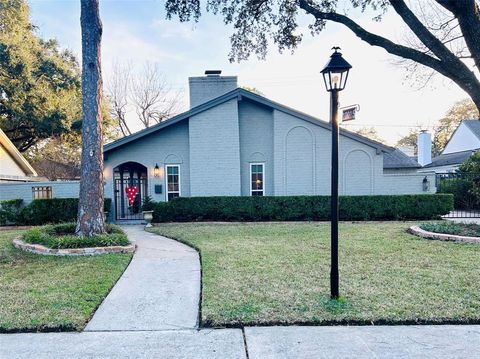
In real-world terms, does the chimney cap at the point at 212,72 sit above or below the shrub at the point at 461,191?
above

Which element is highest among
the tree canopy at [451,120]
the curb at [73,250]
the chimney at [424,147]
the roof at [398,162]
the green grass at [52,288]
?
the tree canopy at [451,120]

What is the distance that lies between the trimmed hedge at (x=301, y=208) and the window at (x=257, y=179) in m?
1.68

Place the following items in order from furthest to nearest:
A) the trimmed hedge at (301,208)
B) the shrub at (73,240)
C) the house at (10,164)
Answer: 1. the house at (10,164)
2. the trimmed hedge at (301,208)
3. the shrub at (73,240)

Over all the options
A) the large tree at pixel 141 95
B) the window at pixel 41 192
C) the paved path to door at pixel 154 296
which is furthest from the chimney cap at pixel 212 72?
the large tree at pixel 141 95

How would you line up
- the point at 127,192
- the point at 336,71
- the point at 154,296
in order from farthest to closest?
the point at 127,192
the point at 154,296
the point at 336,71

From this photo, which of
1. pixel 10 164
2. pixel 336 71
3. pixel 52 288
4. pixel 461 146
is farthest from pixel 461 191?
pixel 10 164

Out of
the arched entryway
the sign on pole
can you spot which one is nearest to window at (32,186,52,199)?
the arched entryway

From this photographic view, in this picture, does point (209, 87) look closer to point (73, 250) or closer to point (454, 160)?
point (73, 250)

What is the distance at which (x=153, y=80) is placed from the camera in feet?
93.4

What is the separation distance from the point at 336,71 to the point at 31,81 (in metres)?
21.5

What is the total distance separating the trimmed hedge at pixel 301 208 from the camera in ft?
39.1

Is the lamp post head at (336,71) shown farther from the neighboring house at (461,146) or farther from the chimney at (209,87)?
the neighboring house at (461,146)

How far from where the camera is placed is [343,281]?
4.67 meters

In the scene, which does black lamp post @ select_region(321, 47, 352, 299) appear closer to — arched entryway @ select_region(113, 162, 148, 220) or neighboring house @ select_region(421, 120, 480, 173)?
arched entryway @ select_region(113, 162, 148, 220)
